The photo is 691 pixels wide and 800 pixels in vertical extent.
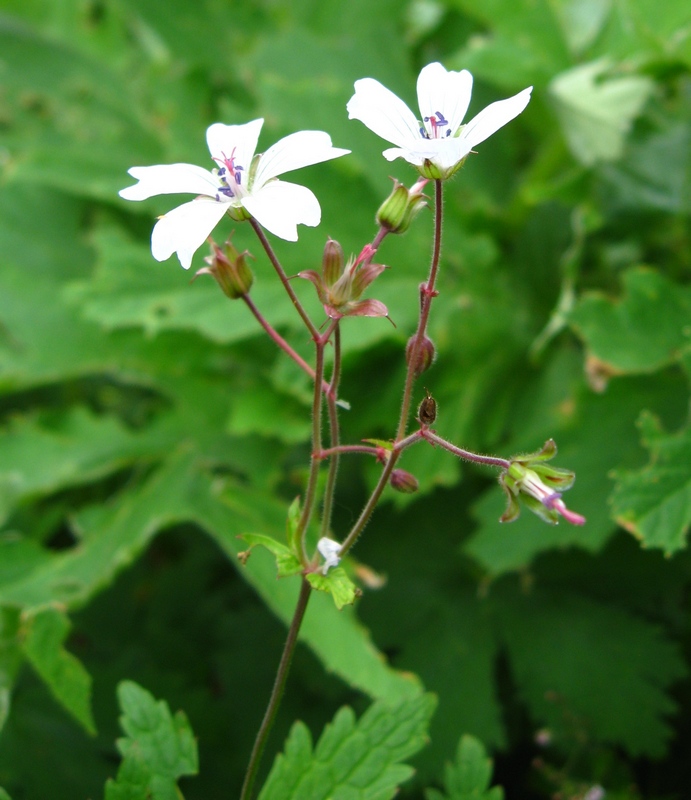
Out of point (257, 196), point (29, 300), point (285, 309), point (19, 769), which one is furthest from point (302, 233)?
point (19, 769)

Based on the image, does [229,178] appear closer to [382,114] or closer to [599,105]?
[382,114]

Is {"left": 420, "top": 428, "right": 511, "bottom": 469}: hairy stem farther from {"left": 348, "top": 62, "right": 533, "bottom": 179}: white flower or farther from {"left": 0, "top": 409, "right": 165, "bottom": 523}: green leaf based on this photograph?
{"left": 0, "top": 409, "right": 165, "bottom": 523}: green leaf

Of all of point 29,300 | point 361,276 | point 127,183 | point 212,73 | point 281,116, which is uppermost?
point 212,73

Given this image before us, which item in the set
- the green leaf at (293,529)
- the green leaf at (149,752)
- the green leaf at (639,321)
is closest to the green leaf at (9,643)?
the green leaf at (149,752)

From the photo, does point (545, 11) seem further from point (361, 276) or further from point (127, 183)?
point (361, 276)

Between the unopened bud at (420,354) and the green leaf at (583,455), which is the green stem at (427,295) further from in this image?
the green leaf at (583,455)
